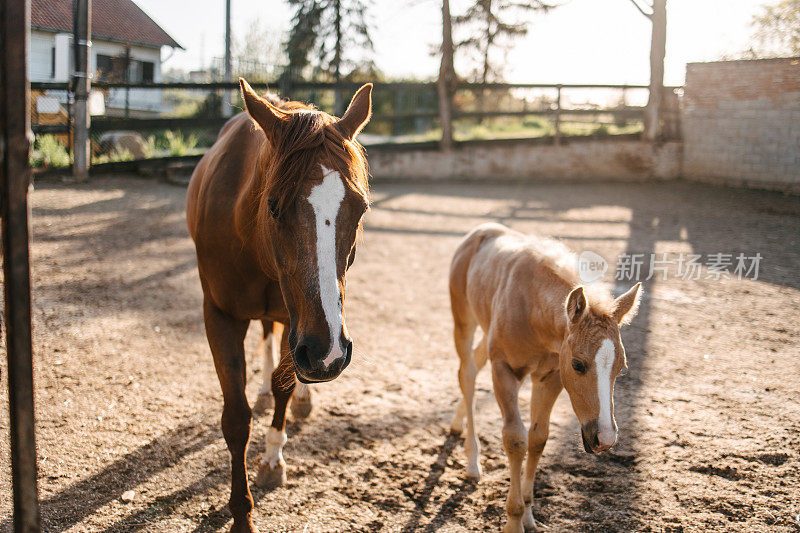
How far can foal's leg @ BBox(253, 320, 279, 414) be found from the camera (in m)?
4.39

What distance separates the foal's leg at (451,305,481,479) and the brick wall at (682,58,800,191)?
11.0 metres

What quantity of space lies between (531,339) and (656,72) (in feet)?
43.2

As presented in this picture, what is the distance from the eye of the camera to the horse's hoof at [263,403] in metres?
4.34

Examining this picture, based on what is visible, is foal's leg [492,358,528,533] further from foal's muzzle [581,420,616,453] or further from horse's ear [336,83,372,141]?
horse's ear [336,83,372,141]

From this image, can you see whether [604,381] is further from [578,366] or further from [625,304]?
[625,304]

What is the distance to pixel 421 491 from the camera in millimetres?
3430

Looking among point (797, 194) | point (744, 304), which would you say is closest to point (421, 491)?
point (744, 304)

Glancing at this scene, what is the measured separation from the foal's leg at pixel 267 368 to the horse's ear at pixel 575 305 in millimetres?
2384

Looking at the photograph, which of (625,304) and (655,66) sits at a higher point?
(655,66)

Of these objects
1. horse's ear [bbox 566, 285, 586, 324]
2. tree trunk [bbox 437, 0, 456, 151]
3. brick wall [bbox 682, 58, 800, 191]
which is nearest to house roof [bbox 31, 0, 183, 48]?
horse's ear [bbox 566, 285, 586, 324]

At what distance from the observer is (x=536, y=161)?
15.1 m

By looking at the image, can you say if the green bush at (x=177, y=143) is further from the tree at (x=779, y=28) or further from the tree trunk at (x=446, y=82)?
the tree at (x=779, y=28)

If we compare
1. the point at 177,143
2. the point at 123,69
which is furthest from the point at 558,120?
the point at 123,69

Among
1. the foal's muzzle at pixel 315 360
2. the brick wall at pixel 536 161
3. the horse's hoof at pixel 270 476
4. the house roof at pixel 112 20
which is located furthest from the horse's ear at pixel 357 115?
the brick wall at pixel 536 161
